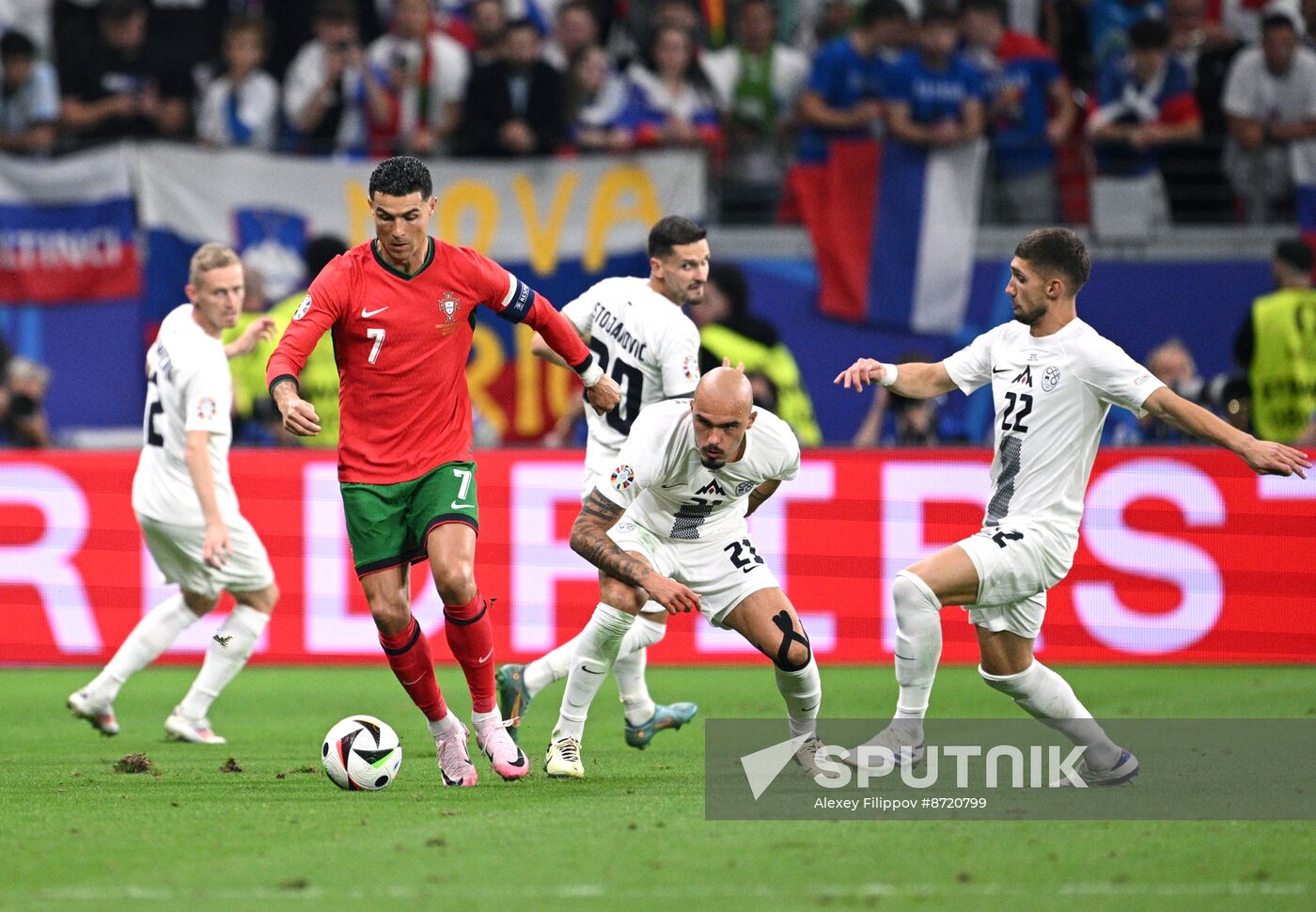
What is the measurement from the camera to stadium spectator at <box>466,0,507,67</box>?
15789mm

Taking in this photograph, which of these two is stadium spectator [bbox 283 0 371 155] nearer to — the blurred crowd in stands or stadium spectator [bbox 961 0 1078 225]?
the blurred crowd in stands

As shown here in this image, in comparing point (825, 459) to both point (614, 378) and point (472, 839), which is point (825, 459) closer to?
point (614, 378)

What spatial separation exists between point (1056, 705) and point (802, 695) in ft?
3.47

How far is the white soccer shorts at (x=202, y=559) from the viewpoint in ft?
30.8

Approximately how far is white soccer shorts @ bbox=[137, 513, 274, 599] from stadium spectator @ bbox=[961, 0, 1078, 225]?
8414 mm

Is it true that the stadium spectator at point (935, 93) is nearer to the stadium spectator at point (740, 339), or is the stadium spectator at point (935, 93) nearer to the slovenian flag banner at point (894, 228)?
the slovenian flag banner at point (894, 228)

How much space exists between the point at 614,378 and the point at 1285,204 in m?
9.38

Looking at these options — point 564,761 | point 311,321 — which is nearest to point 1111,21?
point 564,761

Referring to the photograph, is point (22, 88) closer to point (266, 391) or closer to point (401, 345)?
point (266, 391)

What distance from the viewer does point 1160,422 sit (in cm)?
1355

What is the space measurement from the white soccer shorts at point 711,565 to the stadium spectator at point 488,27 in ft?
29.6

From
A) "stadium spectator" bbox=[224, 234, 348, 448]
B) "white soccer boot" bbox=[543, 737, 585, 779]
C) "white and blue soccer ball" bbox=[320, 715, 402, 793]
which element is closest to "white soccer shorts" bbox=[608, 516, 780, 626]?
"white soccer boot" bbox=[543, 737, 585, 779]

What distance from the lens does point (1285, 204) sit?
619 inches

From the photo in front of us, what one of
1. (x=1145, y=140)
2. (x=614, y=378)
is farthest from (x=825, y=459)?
(x=1145, y=140)
